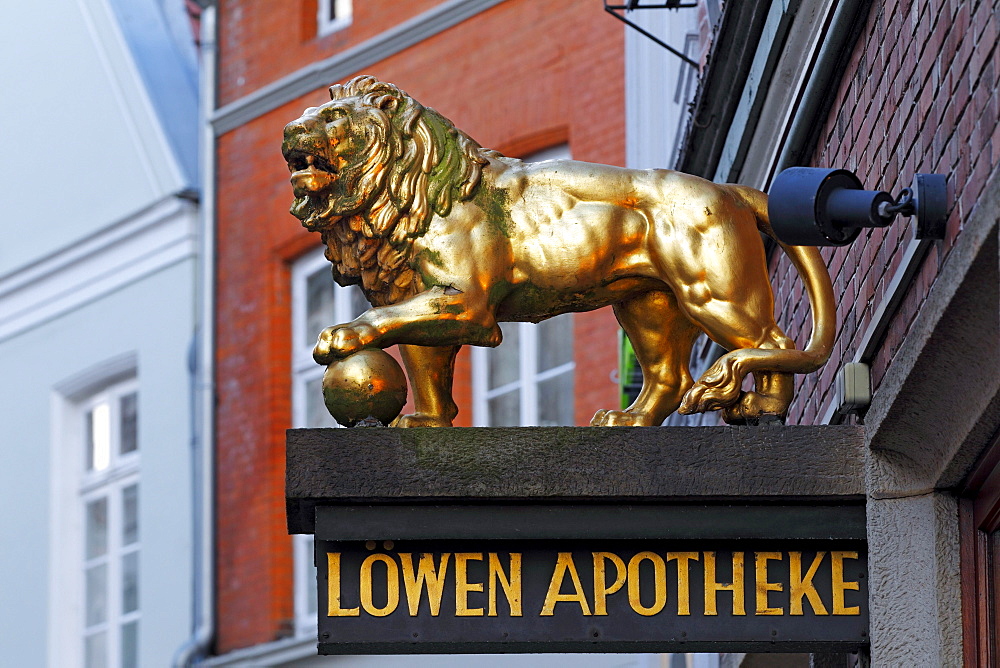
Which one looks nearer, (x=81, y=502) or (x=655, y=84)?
(x=655, y=84)

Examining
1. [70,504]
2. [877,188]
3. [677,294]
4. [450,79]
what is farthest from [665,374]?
[70,504]

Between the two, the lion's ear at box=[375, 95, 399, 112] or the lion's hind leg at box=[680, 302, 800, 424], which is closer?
the lion's hind leg at box=[680, 302, 800, 424]

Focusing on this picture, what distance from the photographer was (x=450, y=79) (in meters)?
14.3

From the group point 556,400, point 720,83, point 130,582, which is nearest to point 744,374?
point 720,83

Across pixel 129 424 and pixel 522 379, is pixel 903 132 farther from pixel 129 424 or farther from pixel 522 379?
pixel 129 424

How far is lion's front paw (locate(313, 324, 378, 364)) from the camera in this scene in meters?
4.52

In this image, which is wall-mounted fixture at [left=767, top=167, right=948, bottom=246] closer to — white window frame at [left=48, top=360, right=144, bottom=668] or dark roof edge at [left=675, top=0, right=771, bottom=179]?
dark roof edge at [left=675, top=0, right=771, bottom=179]

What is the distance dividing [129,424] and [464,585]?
1259 centimetres

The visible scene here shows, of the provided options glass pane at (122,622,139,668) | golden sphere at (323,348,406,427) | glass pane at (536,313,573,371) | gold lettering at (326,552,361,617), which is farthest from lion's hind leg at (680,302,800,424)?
glass pane at (122,622,139,668)

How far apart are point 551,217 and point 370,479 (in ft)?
2.52

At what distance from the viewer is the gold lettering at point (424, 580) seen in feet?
14.3

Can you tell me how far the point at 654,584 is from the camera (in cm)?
437

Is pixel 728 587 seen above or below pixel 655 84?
below

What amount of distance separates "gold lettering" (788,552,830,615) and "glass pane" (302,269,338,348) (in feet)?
36.1
